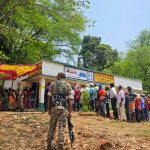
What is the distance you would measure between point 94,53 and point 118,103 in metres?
36.9

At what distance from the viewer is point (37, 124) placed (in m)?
11.6

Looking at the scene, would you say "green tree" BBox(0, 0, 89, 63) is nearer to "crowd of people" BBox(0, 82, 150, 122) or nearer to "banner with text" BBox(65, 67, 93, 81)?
"banner with text" BBox(65, 67, 93, 81)

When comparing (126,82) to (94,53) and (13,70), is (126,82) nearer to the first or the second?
(13,70)

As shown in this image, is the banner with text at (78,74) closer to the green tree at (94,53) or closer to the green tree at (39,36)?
the green tree at (39,36)

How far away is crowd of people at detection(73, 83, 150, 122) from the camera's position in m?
15.5

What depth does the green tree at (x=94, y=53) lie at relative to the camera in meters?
52.0

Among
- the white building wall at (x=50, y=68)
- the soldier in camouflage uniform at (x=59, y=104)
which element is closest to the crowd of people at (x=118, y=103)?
the white building wall at (x=50, y=68)

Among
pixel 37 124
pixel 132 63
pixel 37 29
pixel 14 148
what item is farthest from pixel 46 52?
pixel 14 148

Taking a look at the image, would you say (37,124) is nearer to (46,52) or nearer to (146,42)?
(46,52)

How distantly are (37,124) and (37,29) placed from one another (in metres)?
26.5

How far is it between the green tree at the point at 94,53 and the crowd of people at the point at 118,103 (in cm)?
3457

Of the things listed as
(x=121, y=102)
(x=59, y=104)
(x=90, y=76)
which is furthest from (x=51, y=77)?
(x=59, y=104)

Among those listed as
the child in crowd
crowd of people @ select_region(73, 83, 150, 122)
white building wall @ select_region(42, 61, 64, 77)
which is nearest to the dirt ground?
crowd of people @ select_region(73, 83, 150, 122)

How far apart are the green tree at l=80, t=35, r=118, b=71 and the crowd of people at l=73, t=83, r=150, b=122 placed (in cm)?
3457
